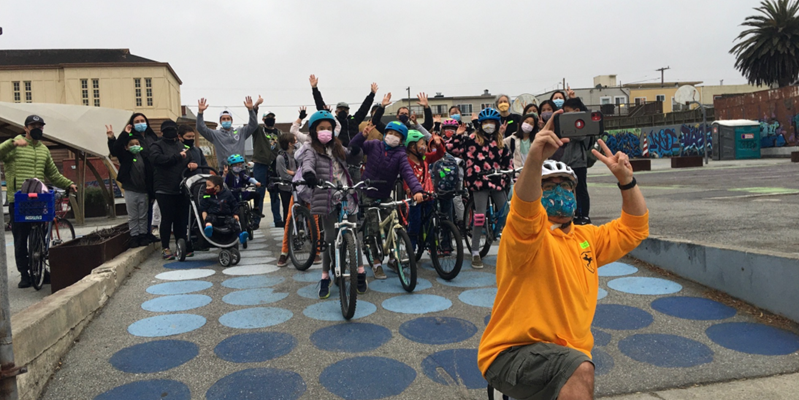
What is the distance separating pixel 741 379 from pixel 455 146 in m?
4.10

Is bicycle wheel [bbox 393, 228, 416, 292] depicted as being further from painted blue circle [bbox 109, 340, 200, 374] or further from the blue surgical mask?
the blue surgical mask

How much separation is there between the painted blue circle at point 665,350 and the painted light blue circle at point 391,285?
7.08 ft

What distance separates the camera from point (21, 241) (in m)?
5.95

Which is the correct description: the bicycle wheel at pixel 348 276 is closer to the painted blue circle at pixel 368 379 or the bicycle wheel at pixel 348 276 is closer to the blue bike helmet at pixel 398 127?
the painted blue circle at pixel 368 379

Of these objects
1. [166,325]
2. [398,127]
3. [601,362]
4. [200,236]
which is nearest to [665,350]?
[601,362]

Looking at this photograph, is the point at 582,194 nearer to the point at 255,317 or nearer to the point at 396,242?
the point at 396,242

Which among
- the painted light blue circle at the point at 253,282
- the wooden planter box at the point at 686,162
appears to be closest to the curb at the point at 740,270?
the painted light blue circle at the point at 253,282

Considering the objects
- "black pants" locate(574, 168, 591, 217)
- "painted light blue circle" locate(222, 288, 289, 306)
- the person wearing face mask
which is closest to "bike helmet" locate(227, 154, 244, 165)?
the person wearing face mask

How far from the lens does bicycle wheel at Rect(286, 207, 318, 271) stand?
20.8 ft

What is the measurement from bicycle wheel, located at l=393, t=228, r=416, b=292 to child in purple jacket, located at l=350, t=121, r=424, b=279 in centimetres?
41

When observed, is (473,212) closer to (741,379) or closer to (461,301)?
(461,301)

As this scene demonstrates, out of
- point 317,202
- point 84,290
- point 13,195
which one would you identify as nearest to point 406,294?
point 317,202

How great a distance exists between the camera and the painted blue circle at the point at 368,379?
310 cm

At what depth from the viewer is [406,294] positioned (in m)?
5.15
